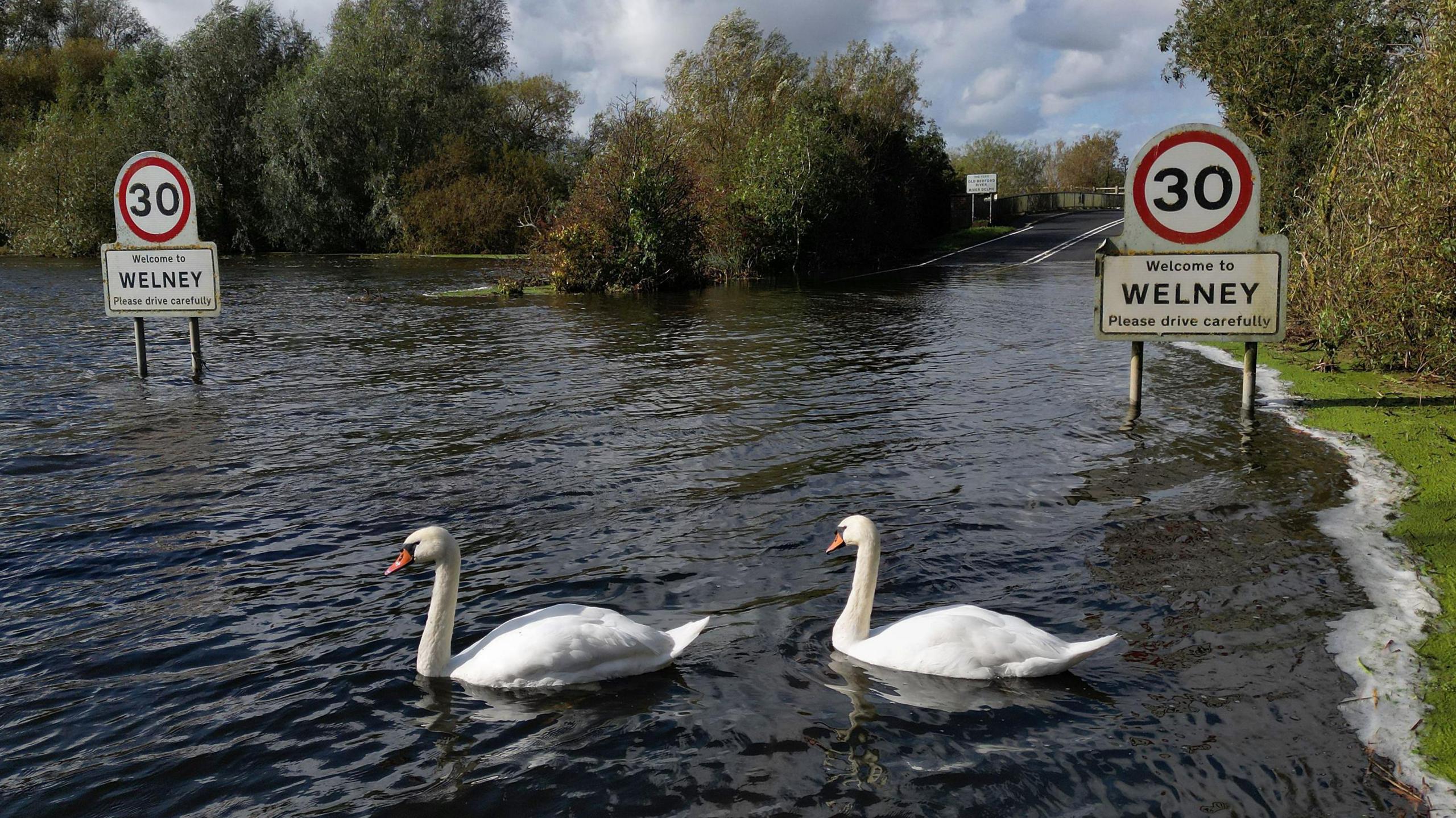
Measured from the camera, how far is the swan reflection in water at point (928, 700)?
4.48m

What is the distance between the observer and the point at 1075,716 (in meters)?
4.75

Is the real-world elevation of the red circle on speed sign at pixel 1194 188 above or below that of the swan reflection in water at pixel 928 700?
above

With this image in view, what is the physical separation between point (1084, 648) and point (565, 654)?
246 cm

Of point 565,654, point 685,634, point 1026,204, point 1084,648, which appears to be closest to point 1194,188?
point 1084,648

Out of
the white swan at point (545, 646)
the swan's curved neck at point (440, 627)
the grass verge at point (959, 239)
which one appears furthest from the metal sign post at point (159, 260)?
the grass verge at point (959, 239)

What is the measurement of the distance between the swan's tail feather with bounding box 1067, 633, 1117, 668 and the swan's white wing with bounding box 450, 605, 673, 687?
1.93 metres

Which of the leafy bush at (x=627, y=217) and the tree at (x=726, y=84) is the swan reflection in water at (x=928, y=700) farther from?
the tree at (x=726, y=84)

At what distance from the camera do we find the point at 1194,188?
971cm

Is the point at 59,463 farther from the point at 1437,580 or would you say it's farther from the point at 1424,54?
the point at 1424,54

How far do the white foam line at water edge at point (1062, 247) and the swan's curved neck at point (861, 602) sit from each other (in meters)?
38.0

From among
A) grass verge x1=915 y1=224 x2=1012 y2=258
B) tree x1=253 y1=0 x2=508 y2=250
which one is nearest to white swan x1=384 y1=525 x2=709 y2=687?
grass verge x1=915 y1=224 x2=1012 y2=258

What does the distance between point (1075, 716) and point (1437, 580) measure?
270 centimetres

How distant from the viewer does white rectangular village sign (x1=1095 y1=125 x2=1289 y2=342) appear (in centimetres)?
961

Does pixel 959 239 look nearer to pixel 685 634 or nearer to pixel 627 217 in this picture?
pixel 627 217
